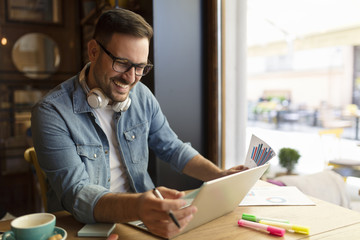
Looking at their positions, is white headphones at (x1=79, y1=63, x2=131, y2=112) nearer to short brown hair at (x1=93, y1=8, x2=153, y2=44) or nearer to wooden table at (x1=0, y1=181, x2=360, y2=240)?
short brown hair at (x1=93, y1=8, x2=153, y2=44)

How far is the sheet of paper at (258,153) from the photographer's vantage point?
41.4 inches

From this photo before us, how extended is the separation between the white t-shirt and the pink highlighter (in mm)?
589

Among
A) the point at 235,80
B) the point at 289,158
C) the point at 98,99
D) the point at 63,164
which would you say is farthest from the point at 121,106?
the point at 289,158

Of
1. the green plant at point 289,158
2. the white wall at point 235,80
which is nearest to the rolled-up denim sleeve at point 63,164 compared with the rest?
the white wall at point 235,80

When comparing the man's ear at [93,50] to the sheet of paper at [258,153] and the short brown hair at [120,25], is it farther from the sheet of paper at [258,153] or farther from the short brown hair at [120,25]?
the sheet of paper at [258,153]

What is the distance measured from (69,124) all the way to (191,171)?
56cm

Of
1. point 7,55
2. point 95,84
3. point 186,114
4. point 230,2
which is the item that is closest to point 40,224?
point 95,84

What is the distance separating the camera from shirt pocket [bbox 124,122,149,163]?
1.41m

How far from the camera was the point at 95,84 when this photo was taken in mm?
1319

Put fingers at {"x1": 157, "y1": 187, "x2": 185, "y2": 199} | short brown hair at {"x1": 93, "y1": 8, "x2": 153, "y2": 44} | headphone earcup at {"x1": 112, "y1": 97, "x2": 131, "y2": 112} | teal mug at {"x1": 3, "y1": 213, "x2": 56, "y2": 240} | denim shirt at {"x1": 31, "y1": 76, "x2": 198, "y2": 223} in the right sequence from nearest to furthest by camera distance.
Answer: teal mug at {"x1": 3, "y1": 213, "x2": 56, "y2": 240}
fingers at {"x1": 157, "y1": 187, "x2": 185, "y2": 199}
denim shirt at {"x1": 31, "y1": 76, "x2": 198, "y2": 223}
short brown hair at {"x1": 93, "y1": 8, "x2": 153, "y2": 44}
headphone earcup at {"x1": 112, "y1": 97, "x2": 131, "y2": 112}

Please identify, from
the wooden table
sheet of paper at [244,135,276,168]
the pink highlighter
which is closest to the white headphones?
the wooden table

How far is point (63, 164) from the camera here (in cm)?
108

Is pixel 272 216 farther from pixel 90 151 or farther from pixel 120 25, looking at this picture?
pixel 120 25

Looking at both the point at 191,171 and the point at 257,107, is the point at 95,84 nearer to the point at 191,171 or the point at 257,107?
the point at 191,171
